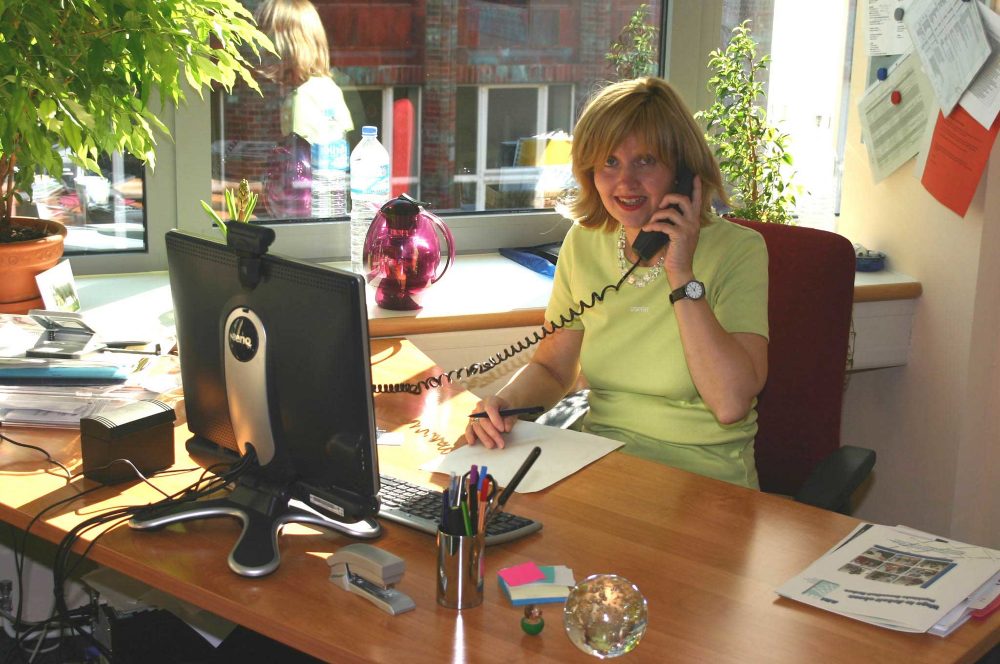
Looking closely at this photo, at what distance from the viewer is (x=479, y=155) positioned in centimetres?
301

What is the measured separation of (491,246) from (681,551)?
1.68 m

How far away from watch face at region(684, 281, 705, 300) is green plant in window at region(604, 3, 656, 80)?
135cm

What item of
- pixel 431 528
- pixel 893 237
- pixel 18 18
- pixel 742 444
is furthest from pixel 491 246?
pixel 431 528

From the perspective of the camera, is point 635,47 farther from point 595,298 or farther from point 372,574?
point 372,574

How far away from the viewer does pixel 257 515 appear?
153 centimetres

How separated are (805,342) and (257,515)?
1071mm

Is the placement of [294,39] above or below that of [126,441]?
above

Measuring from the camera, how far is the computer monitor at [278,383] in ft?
4.66

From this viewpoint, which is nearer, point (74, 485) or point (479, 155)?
point (74, 485)

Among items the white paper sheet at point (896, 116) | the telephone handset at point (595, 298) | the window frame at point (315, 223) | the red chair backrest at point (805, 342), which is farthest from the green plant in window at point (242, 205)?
the white paper sheet at point (896, 116)

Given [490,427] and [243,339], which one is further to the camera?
[490,427]

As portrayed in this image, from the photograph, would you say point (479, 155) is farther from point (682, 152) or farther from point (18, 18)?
point (18, 18)

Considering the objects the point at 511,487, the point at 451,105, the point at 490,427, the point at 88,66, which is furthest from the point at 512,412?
the point at 451,105

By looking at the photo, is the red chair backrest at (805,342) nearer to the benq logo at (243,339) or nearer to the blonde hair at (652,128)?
the blonde hair at (652,128)
